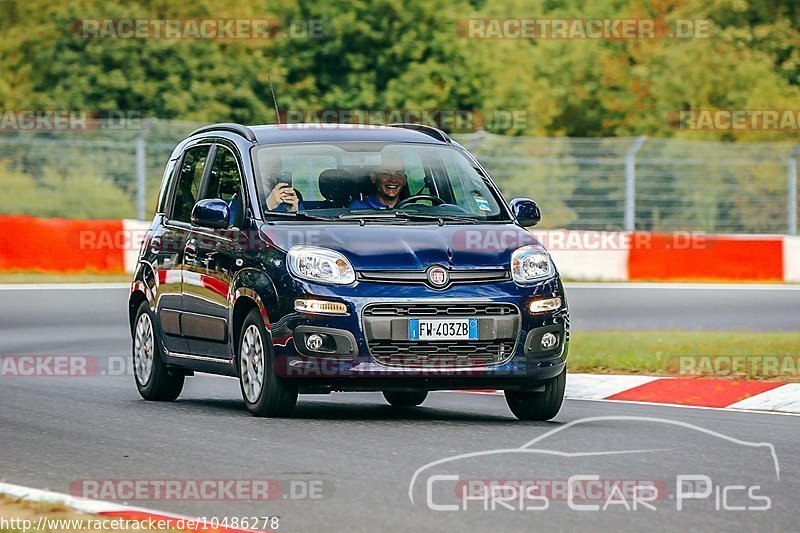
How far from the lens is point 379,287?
9984 mm

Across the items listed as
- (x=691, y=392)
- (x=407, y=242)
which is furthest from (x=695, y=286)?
(x=407, y=242)

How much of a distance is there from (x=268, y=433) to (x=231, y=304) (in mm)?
1394

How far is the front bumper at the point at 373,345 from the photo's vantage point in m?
9.98

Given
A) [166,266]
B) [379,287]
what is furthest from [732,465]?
[166,266]

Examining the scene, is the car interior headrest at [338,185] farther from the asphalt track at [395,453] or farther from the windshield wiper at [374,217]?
the asphalt track at [395,453]

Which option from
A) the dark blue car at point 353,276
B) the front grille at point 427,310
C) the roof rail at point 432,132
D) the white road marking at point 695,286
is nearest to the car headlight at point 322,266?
the dark blue car at point 353,276

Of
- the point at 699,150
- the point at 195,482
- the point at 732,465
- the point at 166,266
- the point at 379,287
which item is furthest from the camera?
the point at 699,150

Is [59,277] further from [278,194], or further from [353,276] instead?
[353,276]

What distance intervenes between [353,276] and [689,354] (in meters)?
5.59

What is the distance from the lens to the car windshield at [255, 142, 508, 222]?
10820 mm

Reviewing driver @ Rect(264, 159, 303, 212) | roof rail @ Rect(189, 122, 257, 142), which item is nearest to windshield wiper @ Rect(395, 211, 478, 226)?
driver @ Rect(264, 159, 303, 212)

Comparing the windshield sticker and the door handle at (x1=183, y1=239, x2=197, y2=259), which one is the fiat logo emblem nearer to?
the windshield sticker

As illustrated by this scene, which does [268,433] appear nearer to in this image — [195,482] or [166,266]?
[195,482]

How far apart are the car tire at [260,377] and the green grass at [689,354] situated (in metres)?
4.16
